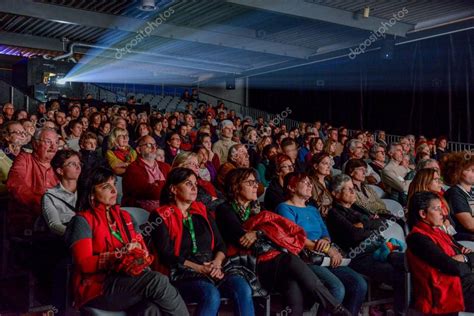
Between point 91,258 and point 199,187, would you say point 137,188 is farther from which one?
point 91,258

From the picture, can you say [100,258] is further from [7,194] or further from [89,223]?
[7,194]

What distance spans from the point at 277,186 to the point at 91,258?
5.35 ft

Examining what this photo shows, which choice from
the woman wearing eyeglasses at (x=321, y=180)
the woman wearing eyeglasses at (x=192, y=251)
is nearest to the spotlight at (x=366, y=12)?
the woman wearing eyeglasses at (x=321, y=180)

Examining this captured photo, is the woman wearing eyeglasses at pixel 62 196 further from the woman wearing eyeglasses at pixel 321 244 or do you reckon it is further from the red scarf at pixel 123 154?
the red scarf at pixel 123 154

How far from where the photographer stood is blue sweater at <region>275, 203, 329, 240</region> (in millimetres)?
2988

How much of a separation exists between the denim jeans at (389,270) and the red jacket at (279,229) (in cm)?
47

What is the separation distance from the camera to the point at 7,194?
10.2 feet

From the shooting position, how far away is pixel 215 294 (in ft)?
7.76

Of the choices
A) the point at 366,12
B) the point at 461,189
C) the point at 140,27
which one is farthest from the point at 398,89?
the point at 461,189

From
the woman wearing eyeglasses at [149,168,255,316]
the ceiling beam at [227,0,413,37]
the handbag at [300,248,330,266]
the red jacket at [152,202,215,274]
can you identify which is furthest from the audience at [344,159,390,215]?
the ceiling beam at [227,0,413,37]

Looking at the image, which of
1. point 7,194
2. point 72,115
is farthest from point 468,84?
point 7,194

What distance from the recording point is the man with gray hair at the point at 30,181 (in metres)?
2.83

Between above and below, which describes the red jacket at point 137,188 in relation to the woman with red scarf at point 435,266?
above

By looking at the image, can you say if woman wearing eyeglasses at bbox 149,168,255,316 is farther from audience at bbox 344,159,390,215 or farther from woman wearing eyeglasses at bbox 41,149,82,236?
audience at bbox 344,159,390,215
